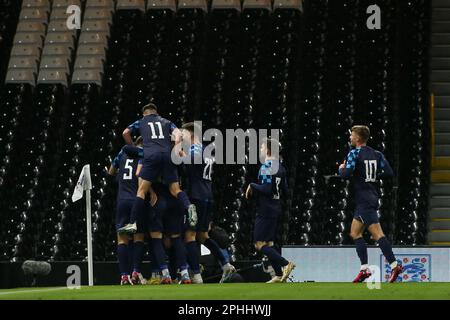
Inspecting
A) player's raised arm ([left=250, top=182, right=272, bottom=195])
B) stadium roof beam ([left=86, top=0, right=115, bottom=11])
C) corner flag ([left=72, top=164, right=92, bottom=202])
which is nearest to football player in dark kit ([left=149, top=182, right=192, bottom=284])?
corner flag ([left=72, top=164, right=92, bottom=202])

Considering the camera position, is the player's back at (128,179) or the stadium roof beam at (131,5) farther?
the stadium roof beam at (131,5)

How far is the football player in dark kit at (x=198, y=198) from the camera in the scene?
1338cm

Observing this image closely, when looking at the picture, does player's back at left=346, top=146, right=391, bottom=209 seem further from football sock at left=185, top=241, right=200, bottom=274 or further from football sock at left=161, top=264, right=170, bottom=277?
football sock at left=161, top=264, right=170, bottom=277

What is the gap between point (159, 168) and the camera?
12695mm

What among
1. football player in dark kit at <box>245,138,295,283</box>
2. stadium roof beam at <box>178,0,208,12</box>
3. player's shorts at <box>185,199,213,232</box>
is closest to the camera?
player's shorts at <box>185,199,213,232</box>

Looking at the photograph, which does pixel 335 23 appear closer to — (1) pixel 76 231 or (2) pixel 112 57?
(2) pixel 112 57

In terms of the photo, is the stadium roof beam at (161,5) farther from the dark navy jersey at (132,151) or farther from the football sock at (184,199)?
the football sock at (184,199)

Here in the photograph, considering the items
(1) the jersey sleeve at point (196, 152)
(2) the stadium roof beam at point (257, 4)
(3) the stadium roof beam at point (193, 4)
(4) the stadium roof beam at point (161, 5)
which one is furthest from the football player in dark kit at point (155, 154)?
(4) the stadium roof beam at point (161, 5)

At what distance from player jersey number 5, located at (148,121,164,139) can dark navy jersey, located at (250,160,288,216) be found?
1.67 m

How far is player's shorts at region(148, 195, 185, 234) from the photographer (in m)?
12.9

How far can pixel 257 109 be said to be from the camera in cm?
2138

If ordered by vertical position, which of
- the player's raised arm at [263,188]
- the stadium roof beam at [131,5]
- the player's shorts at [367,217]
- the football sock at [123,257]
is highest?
the stadium roof beam at [131,5]

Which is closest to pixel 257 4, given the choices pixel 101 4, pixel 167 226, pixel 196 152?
pixel 101 4

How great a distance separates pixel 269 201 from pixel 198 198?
1060 mm
